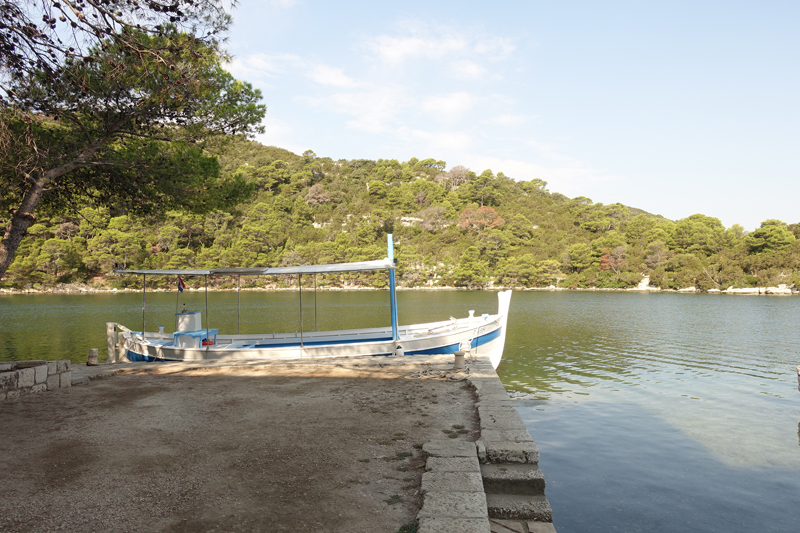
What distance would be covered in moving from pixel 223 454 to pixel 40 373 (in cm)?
477

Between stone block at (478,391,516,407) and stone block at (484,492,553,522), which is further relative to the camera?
stone block at (478,391,516,407)

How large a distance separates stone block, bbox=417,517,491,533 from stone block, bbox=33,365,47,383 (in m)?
7.06

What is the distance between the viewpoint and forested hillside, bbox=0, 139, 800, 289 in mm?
52812

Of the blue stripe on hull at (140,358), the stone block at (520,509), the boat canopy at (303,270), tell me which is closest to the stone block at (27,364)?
the boat canopy at (303,270)

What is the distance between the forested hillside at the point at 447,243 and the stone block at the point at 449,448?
46005mm

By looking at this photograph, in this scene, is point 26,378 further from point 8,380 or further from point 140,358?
point 140,358

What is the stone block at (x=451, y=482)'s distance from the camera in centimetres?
327

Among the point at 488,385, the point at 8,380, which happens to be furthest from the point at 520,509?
the point at 8,380

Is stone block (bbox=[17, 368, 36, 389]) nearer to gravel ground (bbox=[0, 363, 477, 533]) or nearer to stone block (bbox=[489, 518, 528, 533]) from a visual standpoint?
gravel ground (bbox=[0, 363, 477, 533])

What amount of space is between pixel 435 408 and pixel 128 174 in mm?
7992

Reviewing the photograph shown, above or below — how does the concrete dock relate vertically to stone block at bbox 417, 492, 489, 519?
below

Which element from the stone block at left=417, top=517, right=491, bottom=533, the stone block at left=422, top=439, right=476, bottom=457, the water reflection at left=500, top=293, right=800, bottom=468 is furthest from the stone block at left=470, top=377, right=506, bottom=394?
the stone block at left=417, top=517, right=491, bottom=533

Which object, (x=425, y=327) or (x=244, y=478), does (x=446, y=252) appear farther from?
(x=244, y=478)

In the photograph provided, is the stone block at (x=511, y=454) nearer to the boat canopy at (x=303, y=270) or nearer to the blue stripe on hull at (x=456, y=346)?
the boat canopy at (x=303, y=270)
